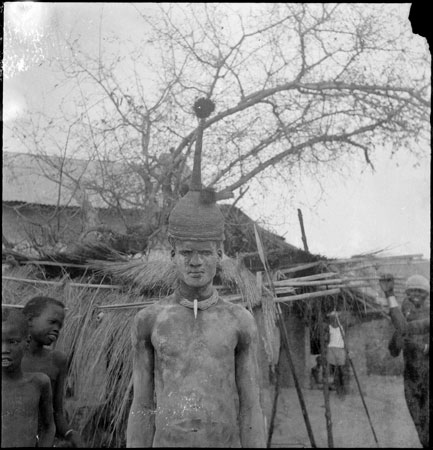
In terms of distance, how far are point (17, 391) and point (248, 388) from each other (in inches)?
52.1

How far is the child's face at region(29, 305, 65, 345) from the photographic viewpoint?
3600 millimetres

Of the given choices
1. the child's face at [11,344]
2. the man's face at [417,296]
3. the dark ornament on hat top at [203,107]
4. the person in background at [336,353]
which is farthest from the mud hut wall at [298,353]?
the dark ornament on hat top at [203,107]

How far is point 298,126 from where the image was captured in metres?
9.56

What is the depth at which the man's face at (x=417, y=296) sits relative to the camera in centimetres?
620

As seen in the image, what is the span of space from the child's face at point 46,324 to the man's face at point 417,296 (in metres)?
4.14

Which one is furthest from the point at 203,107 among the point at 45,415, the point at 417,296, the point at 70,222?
the point at 70,222

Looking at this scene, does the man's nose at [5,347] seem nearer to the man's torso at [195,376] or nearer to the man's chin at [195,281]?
the man's torso at [195,376]

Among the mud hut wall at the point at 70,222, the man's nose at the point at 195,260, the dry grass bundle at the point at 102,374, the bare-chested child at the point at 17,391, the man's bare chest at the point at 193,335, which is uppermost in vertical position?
the mud hut wall at the point at 70,222

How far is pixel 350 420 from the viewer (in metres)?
9.53

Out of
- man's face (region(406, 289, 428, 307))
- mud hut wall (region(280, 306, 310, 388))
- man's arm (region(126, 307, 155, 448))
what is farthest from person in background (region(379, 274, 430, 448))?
mud hut wall (region(280, 306, 310, 388))

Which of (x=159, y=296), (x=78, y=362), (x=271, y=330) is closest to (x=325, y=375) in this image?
(x=271, y=330)

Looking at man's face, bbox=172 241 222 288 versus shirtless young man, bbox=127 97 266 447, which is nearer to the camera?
shirtless young man, bbox=127 97 266 447

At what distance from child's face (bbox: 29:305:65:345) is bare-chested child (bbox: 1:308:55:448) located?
1.83 ft

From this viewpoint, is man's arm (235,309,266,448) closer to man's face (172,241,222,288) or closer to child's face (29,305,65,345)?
man's face (172,241,222,288)
